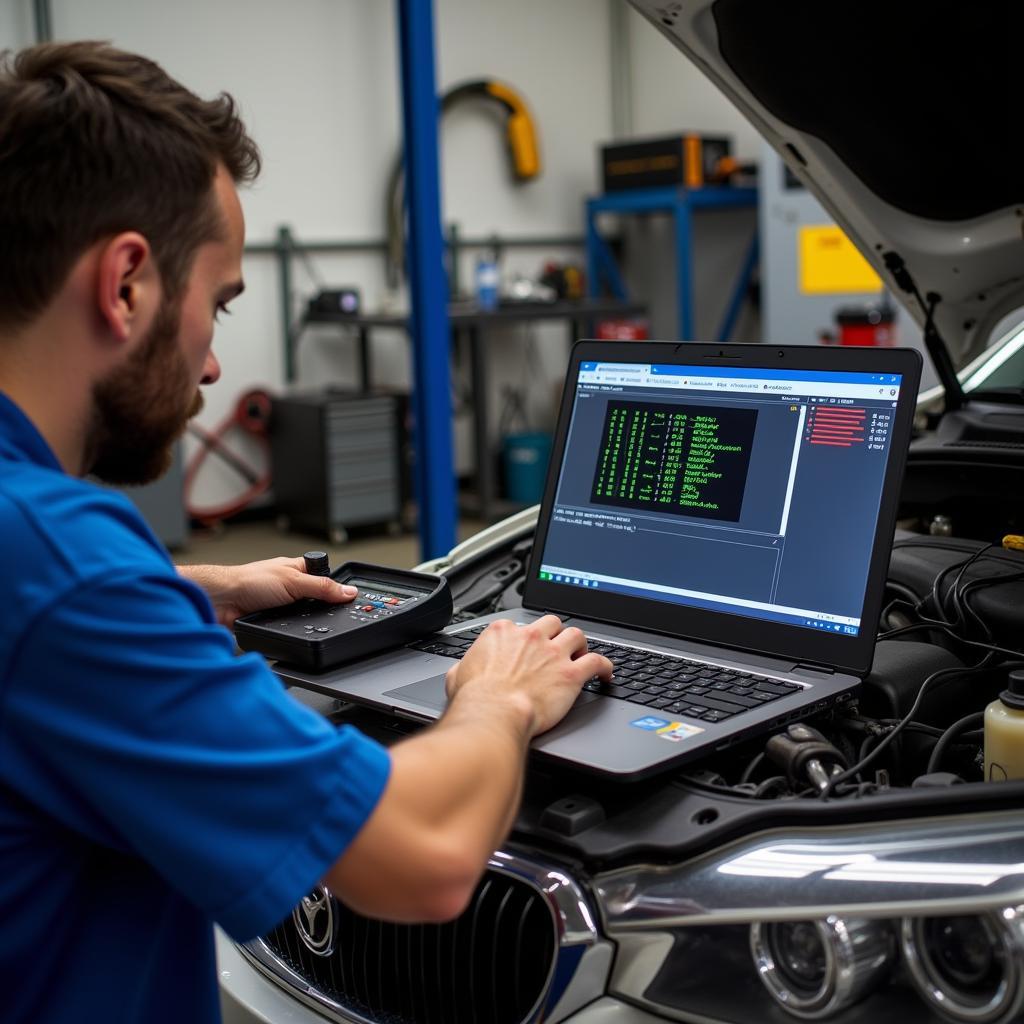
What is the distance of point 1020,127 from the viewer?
164cm

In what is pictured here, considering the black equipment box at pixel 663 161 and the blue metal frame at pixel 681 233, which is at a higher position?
the black equipment box at pixel 663 161

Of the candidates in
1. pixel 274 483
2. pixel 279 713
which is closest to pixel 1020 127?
pixel 279 713

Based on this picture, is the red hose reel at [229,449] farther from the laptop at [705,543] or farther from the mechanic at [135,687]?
the mechanic at [135,687]

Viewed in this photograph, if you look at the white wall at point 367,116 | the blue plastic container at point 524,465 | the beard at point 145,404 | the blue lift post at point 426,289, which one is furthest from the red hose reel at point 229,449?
the beard at point 145,404

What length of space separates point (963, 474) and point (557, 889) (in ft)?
3.24

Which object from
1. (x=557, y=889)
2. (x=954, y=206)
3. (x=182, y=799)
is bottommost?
(x=557, y=889)

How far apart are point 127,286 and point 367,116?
5.41 m

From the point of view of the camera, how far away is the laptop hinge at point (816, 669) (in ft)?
3.90

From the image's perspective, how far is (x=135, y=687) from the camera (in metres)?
0.74

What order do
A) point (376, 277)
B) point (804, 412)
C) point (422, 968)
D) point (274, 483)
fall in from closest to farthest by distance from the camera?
point (422, 968), point (804, 412), point (274, 483), point (376, 277)

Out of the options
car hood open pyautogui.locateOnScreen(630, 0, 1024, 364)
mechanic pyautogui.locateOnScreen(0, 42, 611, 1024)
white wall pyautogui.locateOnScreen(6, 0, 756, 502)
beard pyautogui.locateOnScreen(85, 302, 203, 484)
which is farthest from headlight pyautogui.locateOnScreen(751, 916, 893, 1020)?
white wall pyautogui.locateOnScreen(6, 0, 756, 502)

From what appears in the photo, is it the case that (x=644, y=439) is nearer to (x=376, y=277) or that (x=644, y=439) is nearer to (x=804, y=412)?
(x=804, y=412)

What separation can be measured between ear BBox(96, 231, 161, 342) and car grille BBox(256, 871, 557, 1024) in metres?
0.53

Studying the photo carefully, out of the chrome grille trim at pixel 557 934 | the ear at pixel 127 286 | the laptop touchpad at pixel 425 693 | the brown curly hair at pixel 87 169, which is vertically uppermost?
the brown curly hair at pixel 87 169
